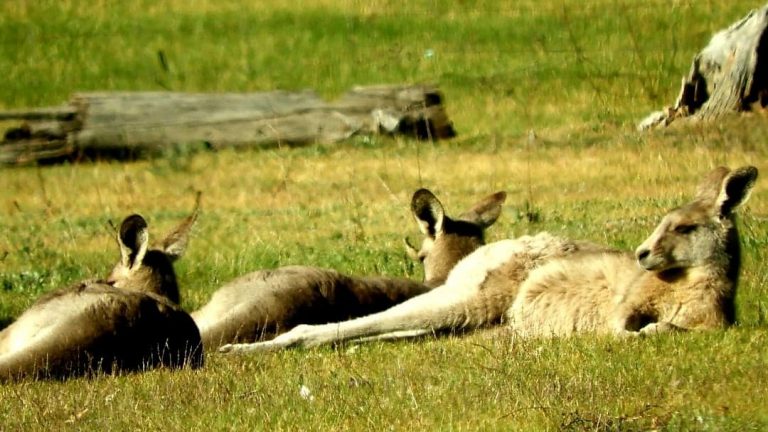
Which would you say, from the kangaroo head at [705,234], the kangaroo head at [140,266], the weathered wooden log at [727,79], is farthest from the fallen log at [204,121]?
the kangaroo head at [705,234]

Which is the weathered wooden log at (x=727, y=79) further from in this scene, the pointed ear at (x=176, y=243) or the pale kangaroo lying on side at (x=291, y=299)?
the pointed ear at (x=176, y=243)

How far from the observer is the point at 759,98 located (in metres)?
17.4

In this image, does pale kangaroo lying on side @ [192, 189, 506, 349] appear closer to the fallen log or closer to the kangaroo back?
the kangaroo back

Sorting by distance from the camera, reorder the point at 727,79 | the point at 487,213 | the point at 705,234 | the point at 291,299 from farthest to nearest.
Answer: the point at 727,79 → the point at 487,213 → the point at 291,299 → the point at 705,234

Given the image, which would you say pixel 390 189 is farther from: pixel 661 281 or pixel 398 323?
pixel 661 281

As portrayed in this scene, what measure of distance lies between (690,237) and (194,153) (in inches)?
424

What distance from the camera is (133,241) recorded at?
9.27 m

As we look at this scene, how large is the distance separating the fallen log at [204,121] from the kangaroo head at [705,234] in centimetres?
1009

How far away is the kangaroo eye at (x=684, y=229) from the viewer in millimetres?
8391

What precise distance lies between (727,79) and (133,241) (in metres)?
Result: 10.1

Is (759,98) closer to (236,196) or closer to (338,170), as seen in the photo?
(338,170)

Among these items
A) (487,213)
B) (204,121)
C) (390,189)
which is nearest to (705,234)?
(487,213)

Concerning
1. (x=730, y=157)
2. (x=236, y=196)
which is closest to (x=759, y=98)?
(x=730, y=157)

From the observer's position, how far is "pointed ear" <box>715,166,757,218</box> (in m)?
8.34
